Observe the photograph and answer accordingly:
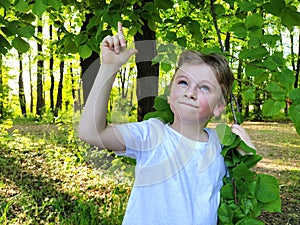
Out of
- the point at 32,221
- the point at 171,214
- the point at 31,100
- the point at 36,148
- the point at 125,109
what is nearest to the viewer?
the point at 171,214

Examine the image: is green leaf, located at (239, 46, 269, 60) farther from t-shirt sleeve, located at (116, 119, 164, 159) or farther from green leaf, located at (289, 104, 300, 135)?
t-shirt sleeve, located at (116, 119, 164, 159)

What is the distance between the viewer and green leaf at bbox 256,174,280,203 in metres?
1.23

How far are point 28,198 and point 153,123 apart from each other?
343 cm

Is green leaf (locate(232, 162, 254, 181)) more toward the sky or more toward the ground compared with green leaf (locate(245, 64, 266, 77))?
more toward the ground

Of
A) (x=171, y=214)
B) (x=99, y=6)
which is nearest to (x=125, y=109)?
(x=171, y=214)

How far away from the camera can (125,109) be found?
4.32ft

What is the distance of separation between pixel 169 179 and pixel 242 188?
24 centimetres

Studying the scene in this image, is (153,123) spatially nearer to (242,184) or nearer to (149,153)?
(149,153)

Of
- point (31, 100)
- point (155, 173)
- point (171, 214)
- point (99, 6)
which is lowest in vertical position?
point (31, 100)

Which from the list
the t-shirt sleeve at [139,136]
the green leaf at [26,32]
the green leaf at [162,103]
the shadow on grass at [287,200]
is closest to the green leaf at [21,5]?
the green leaf at [26,32]

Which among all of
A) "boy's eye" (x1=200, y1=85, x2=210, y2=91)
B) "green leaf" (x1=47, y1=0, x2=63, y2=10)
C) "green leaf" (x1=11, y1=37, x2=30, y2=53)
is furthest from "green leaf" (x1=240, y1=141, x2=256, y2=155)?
"green leaf" (x1=11, y1=37, x2=30, y2=53)

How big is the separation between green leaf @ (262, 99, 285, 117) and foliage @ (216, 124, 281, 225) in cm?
41

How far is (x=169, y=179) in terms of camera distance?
1196 mm

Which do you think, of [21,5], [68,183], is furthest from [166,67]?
[68,183]
